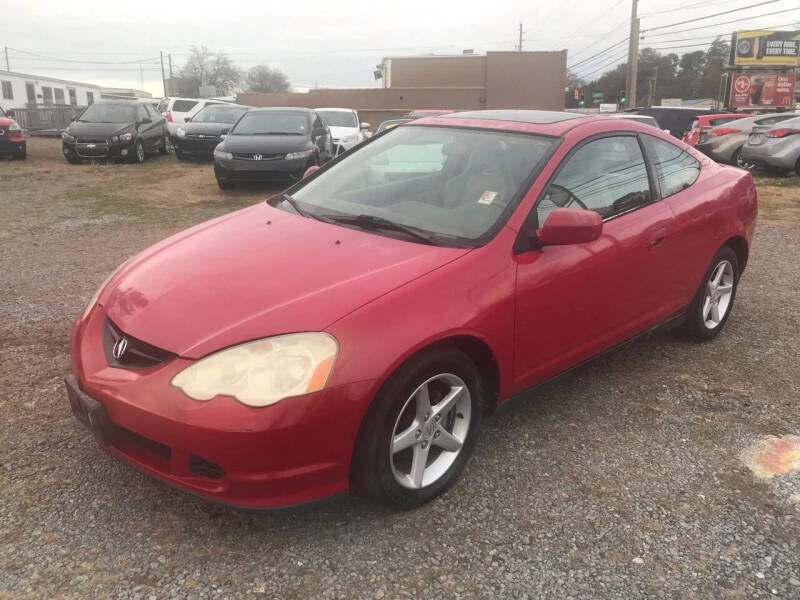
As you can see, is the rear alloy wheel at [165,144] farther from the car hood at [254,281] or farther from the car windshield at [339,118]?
the car hood at [254,281]

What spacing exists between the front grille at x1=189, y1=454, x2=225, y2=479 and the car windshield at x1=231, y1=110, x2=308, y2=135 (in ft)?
34.0

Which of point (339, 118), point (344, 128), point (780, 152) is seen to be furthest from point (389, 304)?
point (339, 118)

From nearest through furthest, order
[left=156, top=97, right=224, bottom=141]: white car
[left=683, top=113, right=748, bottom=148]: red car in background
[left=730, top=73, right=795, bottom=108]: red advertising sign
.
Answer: [left=683, top=113, right=748, bottom=148]: red car in background → [left=156, top=97, right=224, bottom=141]: white car → [left=730, top=73, right=795, bottom=108]: red advertising sign

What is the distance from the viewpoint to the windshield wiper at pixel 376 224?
293 centimetres

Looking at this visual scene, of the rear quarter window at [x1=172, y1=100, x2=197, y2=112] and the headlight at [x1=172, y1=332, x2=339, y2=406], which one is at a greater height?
the rear quarter window at [x1=172, y1=100, x2=197, y2=112]

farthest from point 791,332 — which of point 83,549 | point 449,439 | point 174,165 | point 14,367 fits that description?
point 174,165

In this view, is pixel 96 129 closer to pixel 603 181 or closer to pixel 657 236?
pixel 603 181

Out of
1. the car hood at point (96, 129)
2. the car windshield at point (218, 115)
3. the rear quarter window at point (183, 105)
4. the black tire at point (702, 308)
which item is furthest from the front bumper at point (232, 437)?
the rear quarter window at point (183, 105)

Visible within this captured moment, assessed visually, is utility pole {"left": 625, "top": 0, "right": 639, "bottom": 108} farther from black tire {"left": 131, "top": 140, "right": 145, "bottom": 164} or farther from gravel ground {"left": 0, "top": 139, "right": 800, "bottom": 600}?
gravel ground {"left": 0, "top": 139, "right": 800, "bottom": 600}

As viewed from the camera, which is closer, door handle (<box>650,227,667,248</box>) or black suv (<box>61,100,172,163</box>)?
door handle (<box>650,227,667,248</box>)

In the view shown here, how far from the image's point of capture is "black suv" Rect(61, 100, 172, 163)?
15.2 meters

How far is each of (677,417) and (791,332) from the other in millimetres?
1842

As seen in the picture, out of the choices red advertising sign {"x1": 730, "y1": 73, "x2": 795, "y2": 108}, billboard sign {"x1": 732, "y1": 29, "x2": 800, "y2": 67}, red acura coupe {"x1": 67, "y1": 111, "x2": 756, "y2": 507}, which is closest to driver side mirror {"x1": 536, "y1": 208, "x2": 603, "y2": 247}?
red acura coupe {"x1": 67, "y1": 111, "x2": 756, "y2": 507}

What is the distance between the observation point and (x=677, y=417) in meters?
3.46
